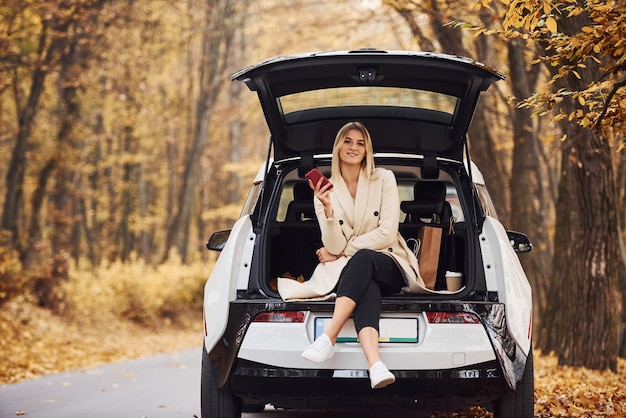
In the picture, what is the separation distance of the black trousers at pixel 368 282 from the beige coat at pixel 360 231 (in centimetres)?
9

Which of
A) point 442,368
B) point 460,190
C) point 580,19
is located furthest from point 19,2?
point 442,368

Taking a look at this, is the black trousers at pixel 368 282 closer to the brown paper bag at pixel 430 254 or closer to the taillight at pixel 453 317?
the taillight at pixel 453 317

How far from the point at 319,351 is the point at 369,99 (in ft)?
6.77

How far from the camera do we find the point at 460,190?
618 cm

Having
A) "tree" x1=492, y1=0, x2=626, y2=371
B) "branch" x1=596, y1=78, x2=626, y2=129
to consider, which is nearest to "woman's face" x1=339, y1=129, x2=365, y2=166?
"branch" x1=596, y1=78, x2=626, y2=129

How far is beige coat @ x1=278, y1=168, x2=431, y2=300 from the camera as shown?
566 centimetres

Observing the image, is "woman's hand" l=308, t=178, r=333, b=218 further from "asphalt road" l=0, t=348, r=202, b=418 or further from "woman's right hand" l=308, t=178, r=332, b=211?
"asphalt road" l=0, t=348, r=202, b=418

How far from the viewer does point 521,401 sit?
217 inches

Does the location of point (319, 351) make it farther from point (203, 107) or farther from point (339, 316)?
point (203, 107)

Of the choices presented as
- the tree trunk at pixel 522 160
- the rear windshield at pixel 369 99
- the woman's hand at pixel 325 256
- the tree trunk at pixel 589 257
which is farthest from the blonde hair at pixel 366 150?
the tree trunk at pixel 522 160

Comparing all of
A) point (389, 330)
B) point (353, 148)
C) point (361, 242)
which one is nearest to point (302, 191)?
point (353, 148)


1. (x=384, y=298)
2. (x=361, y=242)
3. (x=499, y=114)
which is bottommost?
(x=384, y=298)

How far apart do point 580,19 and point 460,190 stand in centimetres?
440

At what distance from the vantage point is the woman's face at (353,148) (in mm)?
6109
